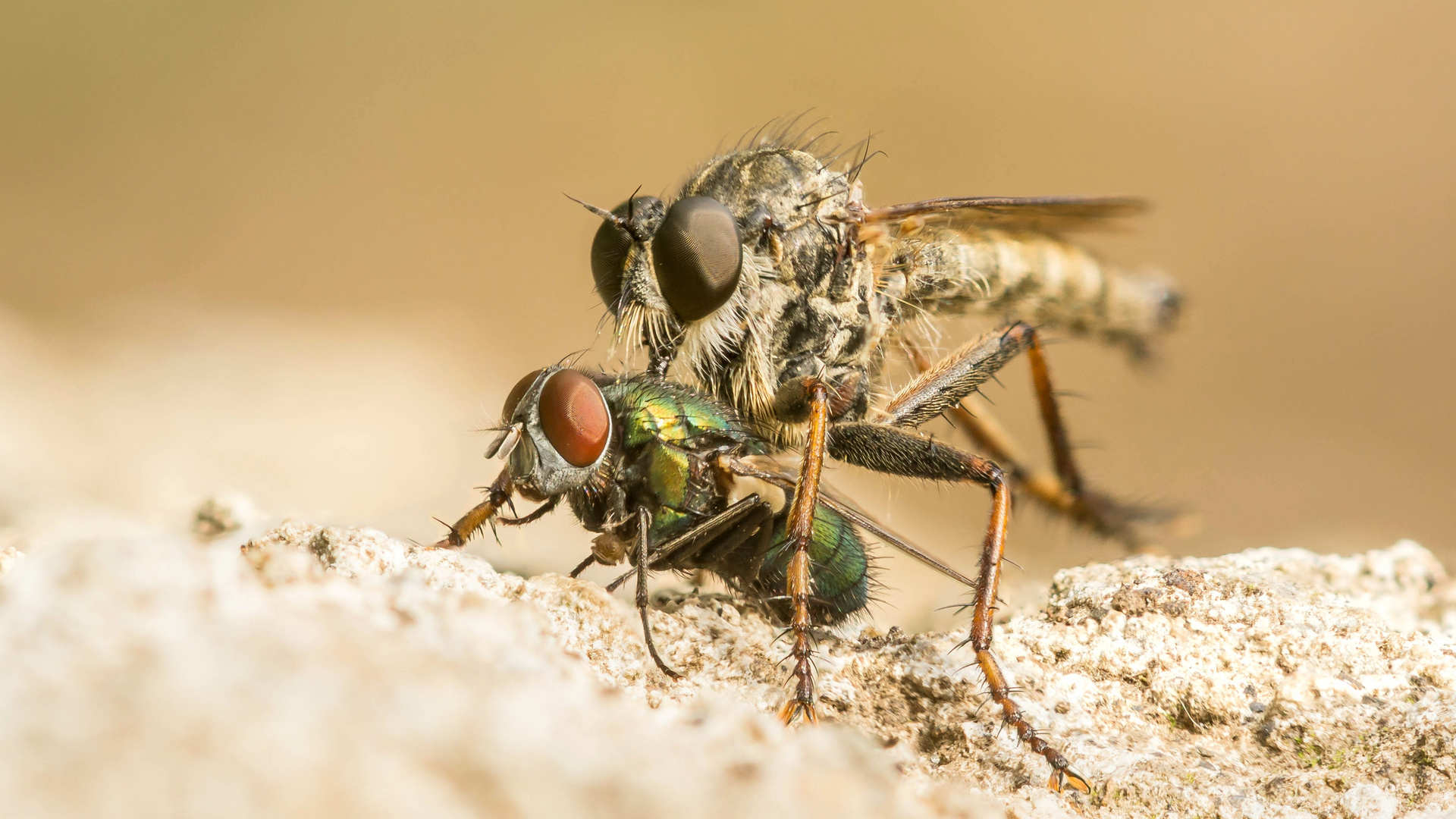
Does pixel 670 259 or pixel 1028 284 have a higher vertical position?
pixel 1028 284

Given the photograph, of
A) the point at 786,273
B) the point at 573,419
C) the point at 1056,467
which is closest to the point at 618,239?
the point at 786,273

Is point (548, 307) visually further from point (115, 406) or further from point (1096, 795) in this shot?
point (1096, 795)

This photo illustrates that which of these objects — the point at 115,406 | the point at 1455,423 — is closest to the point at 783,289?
the point at 115,406

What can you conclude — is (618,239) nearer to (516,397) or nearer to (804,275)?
(804,275)

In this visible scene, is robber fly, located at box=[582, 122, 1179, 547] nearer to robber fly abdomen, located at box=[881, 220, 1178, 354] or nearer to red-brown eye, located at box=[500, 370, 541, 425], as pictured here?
robber fly abdomen, located at box=[881, 220, 1178, 354]

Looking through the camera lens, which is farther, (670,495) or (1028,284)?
(1028,284)

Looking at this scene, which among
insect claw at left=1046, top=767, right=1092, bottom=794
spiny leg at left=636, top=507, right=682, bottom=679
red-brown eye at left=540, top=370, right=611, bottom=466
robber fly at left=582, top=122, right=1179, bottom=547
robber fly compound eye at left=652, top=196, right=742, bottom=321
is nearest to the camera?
insect claw at left=1046, top=767, right=1092, bottom=794

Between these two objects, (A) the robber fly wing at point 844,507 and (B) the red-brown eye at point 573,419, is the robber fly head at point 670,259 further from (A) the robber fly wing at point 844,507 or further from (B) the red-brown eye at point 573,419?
(B) the red-brown eye at point 573,419

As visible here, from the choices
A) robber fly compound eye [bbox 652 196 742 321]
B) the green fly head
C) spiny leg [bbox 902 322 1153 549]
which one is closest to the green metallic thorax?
the green fly head
